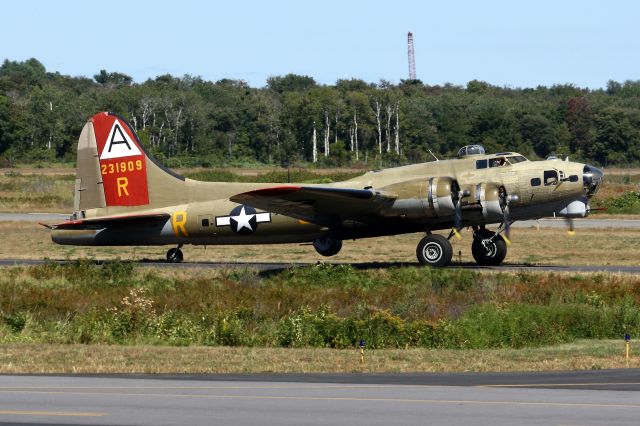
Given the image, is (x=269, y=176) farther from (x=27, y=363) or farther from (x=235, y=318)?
(x=27, y=363)

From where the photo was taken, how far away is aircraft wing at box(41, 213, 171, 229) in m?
32.8

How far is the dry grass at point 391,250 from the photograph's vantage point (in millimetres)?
37469

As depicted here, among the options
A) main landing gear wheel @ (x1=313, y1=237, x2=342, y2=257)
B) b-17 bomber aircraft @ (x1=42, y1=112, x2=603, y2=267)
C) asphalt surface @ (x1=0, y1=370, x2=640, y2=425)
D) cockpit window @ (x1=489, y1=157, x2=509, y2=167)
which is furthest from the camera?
main landing gear wheel @ (x1=313, y1=237, x2=342, y2=257)

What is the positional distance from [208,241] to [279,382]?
1697cm

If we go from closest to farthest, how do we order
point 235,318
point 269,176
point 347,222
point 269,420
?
1. point 269,420
2. point 235,318
3. point 347,222
4. point 269,176

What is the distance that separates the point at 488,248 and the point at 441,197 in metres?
3.78

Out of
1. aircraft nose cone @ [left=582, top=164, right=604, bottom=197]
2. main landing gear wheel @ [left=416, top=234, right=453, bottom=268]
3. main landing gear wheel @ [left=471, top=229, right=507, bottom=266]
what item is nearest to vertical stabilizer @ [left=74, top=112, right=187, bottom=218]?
main landing gear wheel @ [left=416, top=234, right=453, bottom=268]

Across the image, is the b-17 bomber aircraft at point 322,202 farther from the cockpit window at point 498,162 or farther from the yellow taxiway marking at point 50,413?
the yellow taxiway marking at point 50,413

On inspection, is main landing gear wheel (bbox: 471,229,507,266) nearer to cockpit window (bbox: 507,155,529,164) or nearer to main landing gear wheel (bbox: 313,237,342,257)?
cockpit window (bbox: 507,155,529,164)

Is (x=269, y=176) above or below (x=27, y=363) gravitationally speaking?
above

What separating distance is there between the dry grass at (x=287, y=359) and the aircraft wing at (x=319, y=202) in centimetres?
664

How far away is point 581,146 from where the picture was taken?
95.0m

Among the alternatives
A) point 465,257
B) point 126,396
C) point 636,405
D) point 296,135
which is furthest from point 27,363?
point 296,135

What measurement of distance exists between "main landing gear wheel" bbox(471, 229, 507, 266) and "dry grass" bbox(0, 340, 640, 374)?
9546mm
